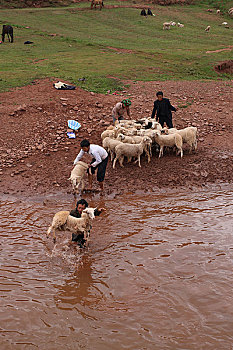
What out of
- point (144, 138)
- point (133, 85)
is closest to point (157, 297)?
point (144, 138)

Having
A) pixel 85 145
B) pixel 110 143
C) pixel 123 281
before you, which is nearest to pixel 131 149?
pixel 110 143

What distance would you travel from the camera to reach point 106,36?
2945 centimetres

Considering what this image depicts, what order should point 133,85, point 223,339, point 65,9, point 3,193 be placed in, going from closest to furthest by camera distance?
point 223,339 → point 3,193 → point 133,85 → point 65,9

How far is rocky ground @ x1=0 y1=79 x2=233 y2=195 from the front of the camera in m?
10.0

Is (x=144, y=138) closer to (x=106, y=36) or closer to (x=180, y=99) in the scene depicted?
(x=180, y=99)

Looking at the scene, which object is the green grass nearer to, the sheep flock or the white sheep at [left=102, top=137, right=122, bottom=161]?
the sheep flock

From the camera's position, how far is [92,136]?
12.0m

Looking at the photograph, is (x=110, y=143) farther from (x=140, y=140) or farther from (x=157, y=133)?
(x=157, y=133)

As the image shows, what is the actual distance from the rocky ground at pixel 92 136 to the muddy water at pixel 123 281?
147cm

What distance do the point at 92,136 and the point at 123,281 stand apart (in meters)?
6.82

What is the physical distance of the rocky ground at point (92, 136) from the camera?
1005 centimetres

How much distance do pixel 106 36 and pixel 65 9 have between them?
11030mm

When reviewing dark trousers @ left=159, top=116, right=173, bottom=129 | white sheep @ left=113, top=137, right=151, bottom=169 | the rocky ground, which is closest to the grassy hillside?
the rocky ground

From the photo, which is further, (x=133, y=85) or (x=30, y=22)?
(x=30, y=22)
